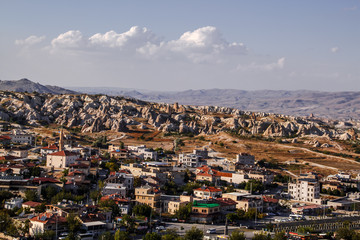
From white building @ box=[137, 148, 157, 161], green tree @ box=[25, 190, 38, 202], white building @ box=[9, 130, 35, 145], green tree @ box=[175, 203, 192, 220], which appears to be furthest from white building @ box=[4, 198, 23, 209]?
white building @ box=[9, 130, 35, 145]

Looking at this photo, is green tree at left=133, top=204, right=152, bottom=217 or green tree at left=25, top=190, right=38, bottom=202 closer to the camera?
green tree at left=133, top=204, right=152, bottom=217

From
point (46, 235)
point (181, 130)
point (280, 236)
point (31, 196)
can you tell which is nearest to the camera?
point (46, 235)

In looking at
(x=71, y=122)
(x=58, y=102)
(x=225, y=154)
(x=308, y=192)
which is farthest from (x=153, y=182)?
(x=58, y=102)

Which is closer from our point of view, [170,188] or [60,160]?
[170,188]

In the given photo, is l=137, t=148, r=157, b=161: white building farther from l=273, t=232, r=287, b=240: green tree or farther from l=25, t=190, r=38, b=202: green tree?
l=273, t=232, r=287, b=240: green tree

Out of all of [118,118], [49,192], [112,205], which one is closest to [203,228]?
[112,205]

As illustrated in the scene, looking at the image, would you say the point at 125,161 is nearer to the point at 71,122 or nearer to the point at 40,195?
the point at 40,195

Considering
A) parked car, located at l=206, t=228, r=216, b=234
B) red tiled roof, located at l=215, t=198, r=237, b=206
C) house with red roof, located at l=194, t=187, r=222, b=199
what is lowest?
parked car, located at l=206, t=228, r=216, b=234

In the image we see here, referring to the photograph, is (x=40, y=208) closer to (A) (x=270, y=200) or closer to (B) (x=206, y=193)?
(B) (x=206, y=193)
